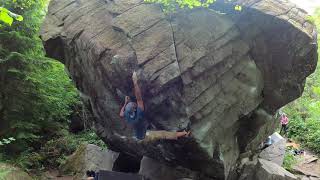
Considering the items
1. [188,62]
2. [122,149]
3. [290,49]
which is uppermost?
[290,49]

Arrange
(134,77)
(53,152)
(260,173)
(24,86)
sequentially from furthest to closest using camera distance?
(53,152), (24,86), (260,173), (134,77)

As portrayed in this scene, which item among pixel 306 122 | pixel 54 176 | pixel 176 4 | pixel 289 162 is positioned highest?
pixel 176 4

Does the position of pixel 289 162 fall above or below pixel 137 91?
Result: below

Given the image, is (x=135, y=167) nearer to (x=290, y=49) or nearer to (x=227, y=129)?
(x=227, y=129)

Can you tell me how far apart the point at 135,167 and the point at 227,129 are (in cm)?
464

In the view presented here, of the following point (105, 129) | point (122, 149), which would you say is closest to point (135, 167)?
point (122, 149)

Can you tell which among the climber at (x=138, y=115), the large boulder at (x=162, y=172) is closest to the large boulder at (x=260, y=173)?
the large boulder at (x=162, y=172)

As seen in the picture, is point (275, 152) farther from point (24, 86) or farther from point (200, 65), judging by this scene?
point (24, 86)

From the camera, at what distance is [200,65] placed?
8789 mm

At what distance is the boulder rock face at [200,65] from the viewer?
868cm

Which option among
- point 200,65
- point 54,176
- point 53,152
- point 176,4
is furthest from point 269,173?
point 53,152

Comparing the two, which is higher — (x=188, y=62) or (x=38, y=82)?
(x=188, y=62)

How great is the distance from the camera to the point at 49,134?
15422 millimetres

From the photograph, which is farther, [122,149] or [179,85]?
[122,149]
